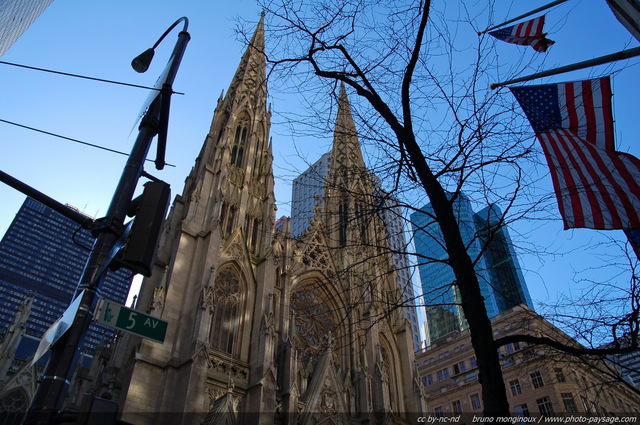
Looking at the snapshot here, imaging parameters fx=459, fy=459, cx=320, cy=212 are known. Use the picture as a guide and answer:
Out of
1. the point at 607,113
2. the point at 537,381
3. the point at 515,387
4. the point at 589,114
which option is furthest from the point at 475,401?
the point at 607,113

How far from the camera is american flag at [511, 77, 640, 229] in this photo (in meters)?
8.85

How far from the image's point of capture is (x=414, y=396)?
28.0 m

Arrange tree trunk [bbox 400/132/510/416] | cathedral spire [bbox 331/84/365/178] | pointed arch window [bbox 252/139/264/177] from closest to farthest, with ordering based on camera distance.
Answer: tree trunk [bbox 400/132/510/416], cathedral spire [bbox 331/84/365/178], pointed arch window [bbox 252/139/264/177]

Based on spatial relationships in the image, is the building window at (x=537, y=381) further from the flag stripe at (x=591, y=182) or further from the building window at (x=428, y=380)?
the flag stripe at (x=591, y=182)

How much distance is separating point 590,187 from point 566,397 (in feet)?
95.4

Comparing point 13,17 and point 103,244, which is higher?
point 13,17

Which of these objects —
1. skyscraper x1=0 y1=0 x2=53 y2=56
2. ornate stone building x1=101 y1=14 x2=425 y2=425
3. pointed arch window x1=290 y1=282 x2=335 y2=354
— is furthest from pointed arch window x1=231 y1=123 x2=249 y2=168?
skyscraper x1=0 y1=0 x2=53 y2=56

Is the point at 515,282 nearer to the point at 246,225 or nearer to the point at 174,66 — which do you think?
the point at 246,225

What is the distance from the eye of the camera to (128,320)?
567 centimetres

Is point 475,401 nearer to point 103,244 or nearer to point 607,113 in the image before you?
point 607,113

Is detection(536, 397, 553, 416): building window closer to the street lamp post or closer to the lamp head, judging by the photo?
the street lamp post

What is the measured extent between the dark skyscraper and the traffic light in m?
112

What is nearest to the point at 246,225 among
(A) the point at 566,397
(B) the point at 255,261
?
(B) the point at 255,261

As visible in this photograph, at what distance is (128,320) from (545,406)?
121 feet
